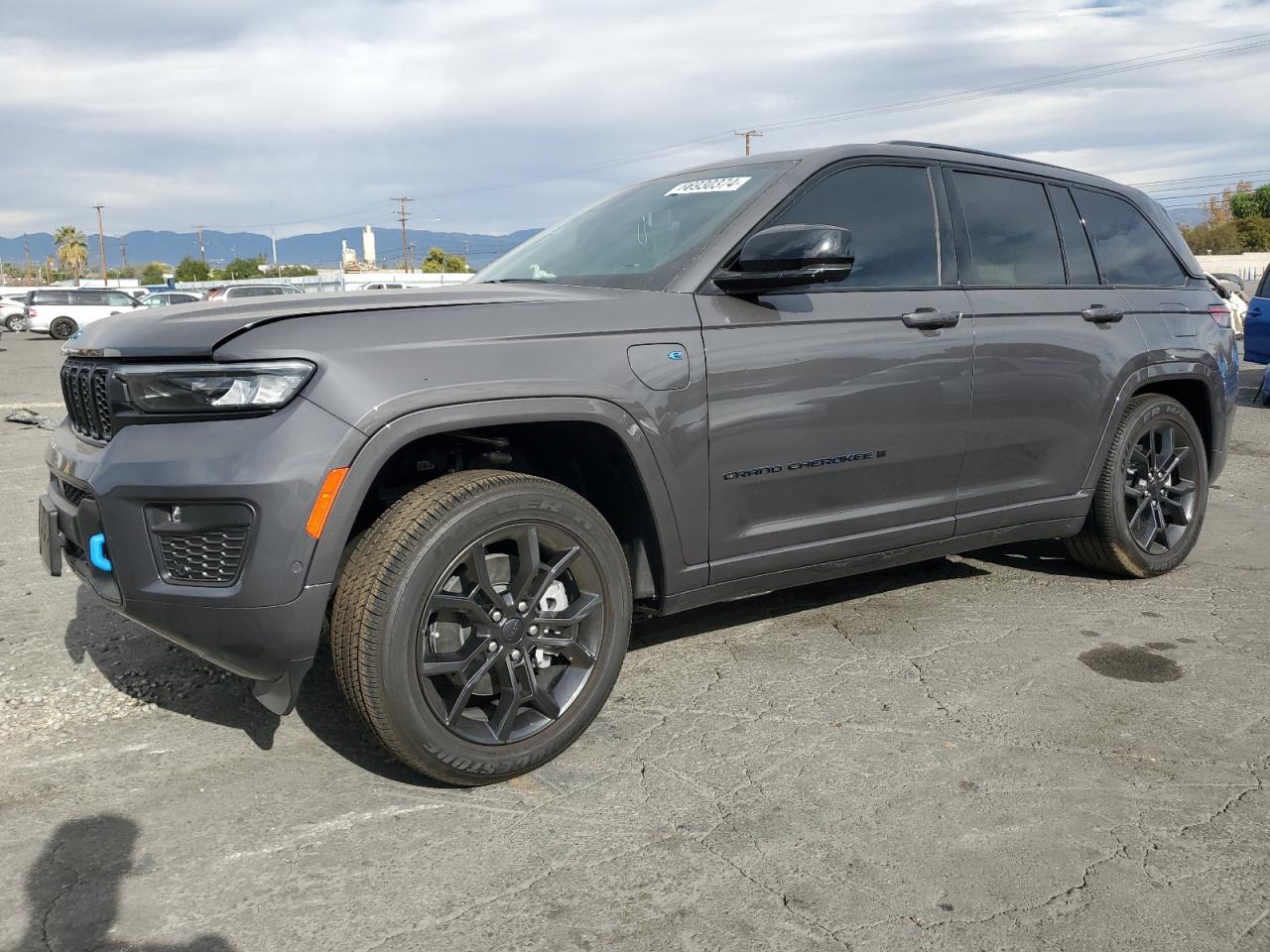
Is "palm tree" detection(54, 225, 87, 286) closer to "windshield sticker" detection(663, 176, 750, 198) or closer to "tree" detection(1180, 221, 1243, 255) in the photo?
"tree" detection(1180, 221, 1243, 255)

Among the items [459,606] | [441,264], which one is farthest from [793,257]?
[441,264]

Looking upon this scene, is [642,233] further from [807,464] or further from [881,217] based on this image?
[807,464]

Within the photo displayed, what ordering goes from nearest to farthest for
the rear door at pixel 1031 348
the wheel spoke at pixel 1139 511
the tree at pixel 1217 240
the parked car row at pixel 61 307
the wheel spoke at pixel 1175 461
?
1. the rear door at pixel 1031 348
2. the wheel spoke at pixel 1139 511
3. the wheel spoke at pixel 1175 461
4. the parked car row at pixel 61 307
5. the tree at pixel 1217 240

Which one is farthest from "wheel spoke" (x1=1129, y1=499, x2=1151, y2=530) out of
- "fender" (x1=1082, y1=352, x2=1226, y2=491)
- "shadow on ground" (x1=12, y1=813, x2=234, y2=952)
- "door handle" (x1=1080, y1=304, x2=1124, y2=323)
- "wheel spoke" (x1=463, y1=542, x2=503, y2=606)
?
"shadow on ground" (x1=12, y1=813, x2=234, y2=952)

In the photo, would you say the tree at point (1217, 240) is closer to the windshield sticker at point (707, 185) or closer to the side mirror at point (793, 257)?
the windshield sticker at point (707, 185)

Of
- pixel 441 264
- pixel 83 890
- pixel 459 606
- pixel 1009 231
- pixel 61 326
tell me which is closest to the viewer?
pixel 83 890

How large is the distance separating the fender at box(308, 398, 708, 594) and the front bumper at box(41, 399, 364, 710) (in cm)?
5

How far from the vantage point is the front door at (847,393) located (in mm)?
3262

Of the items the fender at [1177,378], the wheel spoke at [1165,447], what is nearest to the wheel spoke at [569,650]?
the fender at [1177,378]

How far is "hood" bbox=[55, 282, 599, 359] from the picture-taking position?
2.56m

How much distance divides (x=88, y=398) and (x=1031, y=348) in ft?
10.6

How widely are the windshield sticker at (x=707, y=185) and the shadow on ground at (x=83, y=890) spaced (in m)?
2.67

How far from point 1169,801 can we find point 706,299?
6.20 feet

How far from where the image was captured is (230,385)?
2518mm
